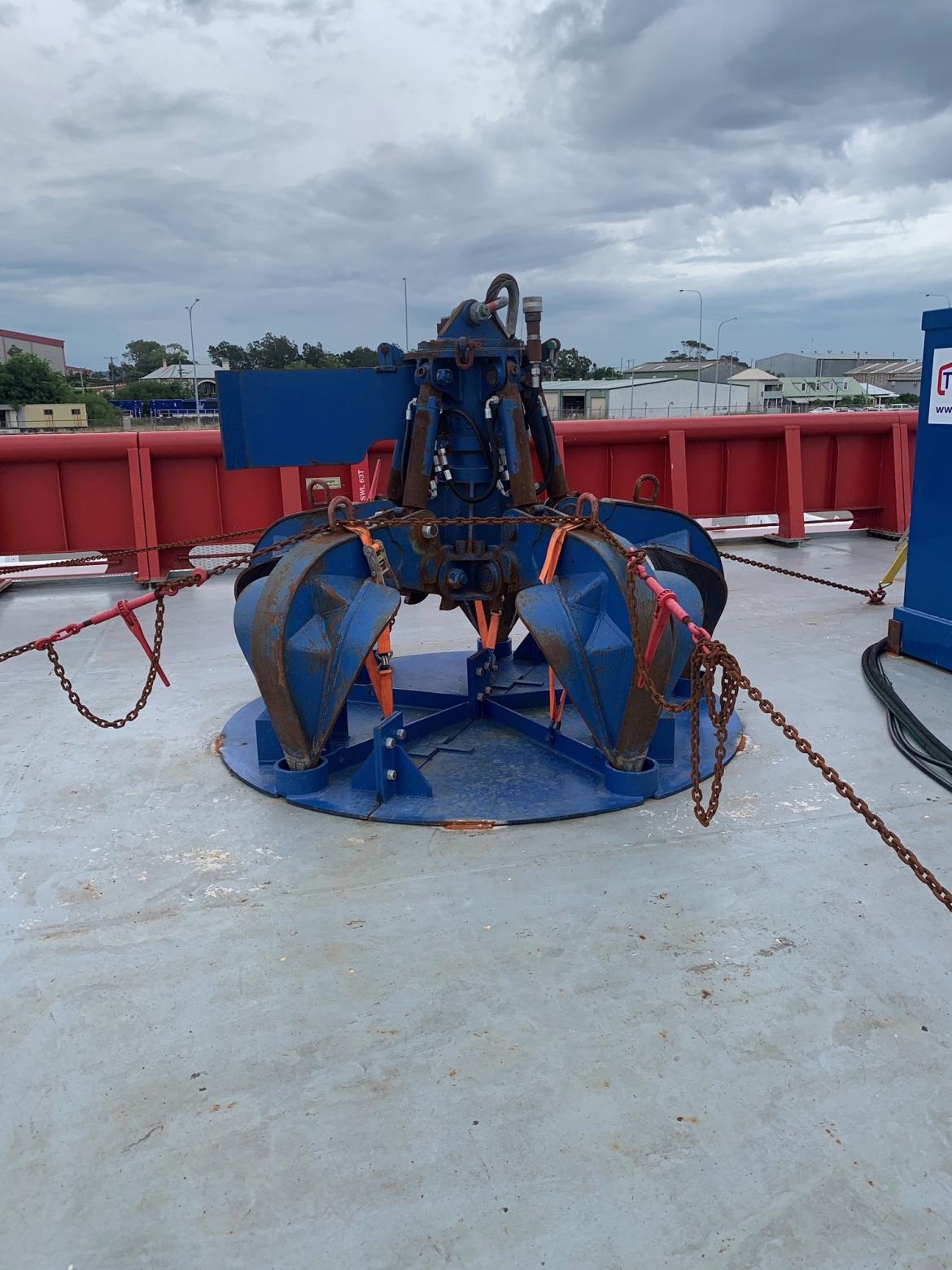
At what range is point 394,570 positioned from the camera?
4.96 metres

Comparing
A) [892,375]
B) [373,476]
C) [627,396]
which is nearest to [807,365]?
[892,375]

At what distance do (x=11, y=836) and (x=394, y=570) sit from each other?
84.7 inches

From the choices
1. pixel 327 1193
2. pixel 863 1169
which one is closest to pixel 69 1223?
pixel 327 1193

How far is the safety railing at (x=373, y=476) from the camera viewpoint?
9648mm

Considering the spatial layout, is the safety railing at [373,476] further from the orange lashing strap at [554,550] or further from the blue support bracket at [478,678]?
the orange lashing strap at [554,550]

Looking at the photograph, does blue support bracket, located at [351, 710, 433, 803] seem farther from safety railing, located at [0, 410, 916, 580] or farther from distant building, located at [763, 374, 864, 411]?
distant building, located at [763, 374, 864, 411]

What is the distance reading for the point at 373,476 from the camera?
8688mm

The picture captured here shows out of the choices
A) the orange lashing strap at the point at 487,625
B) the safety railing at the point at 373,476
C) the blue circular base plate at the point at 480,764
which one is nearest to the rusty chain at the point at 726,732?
the blue circular base plate at the point at 480,764

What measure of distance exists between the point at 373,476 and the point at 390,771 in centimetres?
478

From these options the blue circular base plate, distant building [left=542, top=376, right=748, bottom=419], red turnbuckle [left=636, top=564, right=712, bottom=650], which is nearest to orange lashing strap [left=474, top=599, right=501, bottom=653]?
the blue circular base plate

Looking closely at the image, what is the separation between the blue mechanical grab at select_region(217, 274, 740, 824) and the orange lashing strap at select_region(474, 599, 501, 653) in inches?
0.9

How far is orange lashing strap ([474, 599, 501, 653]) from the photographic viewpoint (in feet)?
17.7

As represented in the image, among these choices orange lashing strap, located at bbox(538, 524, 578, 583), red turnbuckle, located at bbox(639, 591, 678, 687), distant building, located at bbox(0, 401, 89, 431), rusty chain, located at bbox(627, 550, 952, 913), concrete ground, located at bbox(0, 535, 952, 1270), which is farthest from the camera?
distant building, located at bbox(0, 401, 89, 431)

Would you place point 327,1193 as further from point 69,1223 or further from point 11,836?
point 11,836
